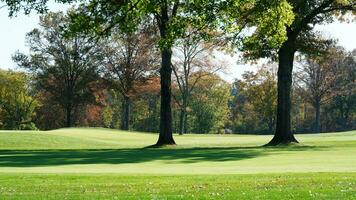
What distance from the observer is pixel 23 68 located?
3521 inches

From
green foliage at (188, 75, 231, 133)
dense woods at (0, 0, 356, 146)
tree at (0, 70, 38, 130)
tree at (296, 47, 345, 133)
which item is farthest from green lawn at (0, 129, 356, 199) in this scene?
green foliage at (188, 75, 231, 133)

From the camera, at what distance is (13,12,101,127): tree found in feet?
289

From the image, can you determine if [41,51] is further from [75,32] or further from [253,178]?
[253,178]

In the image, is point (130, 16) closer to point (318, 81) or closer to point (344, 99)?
point (318, 81)

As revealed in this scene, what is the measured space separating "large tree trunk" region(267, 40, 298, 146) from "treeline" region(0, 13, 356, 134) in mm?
A: 25608

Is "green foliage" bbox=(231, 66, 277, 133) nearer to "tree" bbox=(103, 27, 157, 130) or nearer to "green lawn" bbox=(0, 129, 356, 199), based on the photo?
"tree" bbox=(103, 27, 157, 130)

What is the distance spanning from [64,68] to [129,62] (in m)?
10.00

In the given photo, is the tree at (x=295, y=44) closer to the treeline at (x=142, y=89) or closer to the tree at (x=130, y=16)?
the tree at (x=130, y=16)

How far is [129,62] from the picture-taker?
290 feet

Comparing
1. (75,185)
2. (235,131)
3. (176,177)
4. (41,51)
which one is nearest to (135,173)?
(176,177)

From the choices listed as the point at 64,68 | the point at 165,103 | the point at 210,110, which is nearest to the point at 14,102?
the point at 64,68

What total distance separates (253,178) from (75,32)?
12246 millimetres

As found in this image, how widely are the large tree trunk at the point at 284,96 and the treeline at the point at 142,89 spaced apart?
2561cm

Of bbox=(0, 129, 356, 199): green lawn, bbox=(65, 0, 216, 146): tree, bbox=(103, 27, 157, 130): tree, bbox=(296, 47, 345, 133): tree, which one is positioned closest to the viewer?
bbox=(0, 129, 356, 199): green lawn
